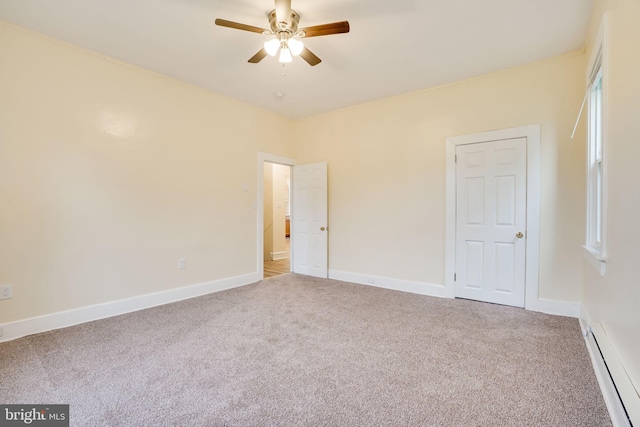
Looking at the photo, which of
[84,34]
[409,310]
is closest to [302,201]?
[409,310]

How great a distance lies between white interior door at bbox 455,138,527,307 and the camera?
3.30 meters

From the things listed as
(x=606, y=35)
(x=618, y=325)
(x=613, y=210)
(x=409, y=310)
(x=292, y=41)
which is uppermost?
(x=292, y=41)

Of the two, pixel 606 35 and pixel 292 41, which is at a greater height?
pixel 292 41

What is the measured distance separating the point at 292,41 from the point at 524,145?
2753 mm

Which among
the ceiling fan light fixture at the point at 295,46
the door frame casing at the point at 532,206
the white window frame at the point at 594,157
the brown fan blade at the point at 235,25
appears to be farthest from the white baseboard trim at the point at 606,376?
the brown fan blade at the point at 235,25

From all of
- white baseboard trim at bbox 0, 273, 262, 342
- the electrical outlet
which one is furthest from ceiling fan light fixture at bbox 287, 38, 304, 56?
the electrical outlet

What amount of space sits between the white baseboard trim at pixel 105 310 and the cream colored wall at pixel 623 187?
4011 mm

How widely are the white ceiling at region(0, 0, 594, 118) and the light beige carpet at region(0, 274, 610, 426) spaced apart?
9.06ft

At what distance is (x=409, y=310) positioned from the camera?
3.32 metres

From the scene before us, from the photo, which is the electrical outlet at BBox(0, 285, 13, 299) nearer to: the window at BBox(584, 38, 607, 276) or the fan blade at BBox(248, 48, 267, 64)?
the fan blade at BBox(248, 48, 267, 64)

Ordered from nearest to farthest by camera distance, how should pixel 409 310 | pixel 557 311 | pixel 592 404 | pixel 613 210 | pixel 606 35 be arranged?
pixel 592 404
pixel 613 210
pixel 606 35
pixel 557 311
pixel 409 310

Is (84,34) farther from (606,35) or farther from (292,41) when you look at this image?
(606,35)

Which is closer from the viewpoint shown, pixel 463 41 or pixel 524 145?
pixel 463 41

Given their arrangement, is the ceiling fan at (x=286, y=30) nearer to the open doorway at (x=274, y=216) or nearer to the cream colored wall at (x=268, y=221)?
the open doorway at (x=274, y=216)
